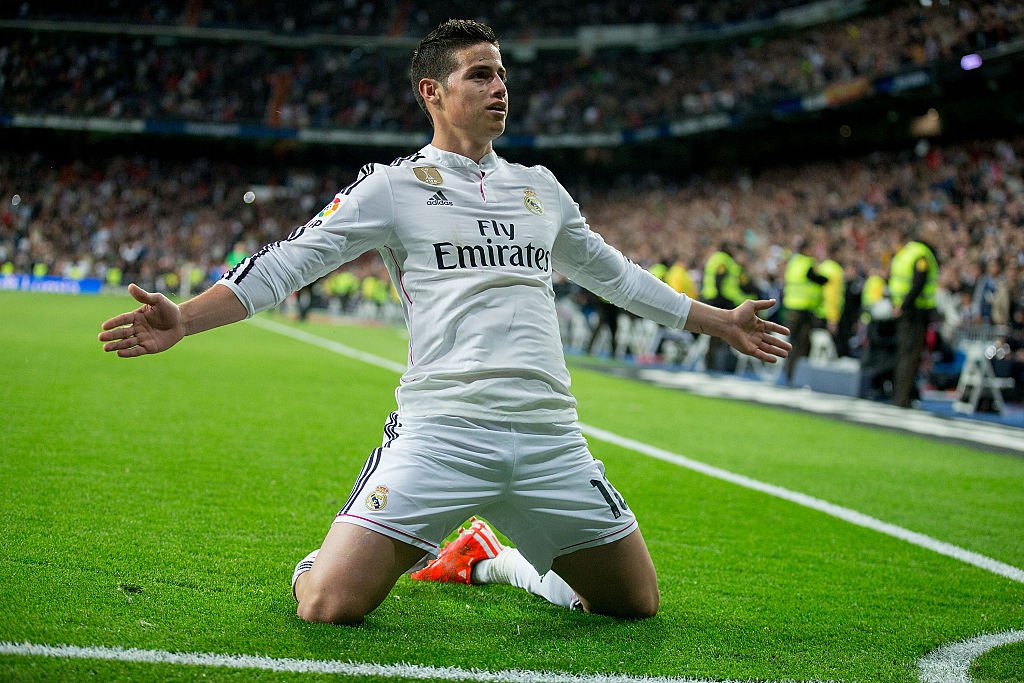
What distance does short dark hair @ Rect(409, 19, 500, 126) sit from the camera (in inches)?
141

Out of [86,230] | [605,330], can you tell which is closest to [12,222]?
[86,230]

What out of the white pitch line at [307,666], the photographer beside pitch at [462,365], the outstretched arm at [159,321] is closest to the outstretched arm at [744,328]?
the photographer beside pitch at [462,365]

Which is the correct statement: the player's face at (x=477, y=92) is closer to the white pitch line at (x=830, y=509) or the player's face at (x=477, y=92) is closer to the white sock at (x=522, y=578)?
the white sock at (x=522, y=578)

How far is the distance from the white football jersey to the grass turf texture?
0.80 m

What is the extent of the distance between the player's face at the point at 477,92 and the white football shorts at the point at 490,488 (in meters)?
1.04

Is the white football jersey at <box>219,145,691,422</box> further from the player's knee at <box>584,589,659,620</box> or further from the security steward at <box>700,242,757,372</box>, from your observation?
the security steward at <box>700,242,757,372</box>

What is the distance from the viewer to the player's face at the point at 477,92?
3549 mm

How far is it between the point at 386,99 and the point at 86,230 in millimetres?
14236

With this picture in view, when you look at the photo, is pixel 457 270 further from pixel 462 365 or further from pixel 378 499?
pixel 378 499

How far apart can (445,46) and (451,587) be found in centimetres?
202

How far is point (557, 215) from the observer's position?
3.79m

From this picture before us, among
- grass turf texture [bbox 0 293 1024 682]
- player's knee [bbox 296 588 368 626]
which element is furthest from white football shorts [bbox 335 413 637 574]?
grass turf texture [bbox 0 293 1024 682]

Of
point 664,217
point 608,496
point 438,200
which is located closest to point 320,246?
point 438,200

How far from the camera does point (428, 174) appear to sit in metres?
3.57
